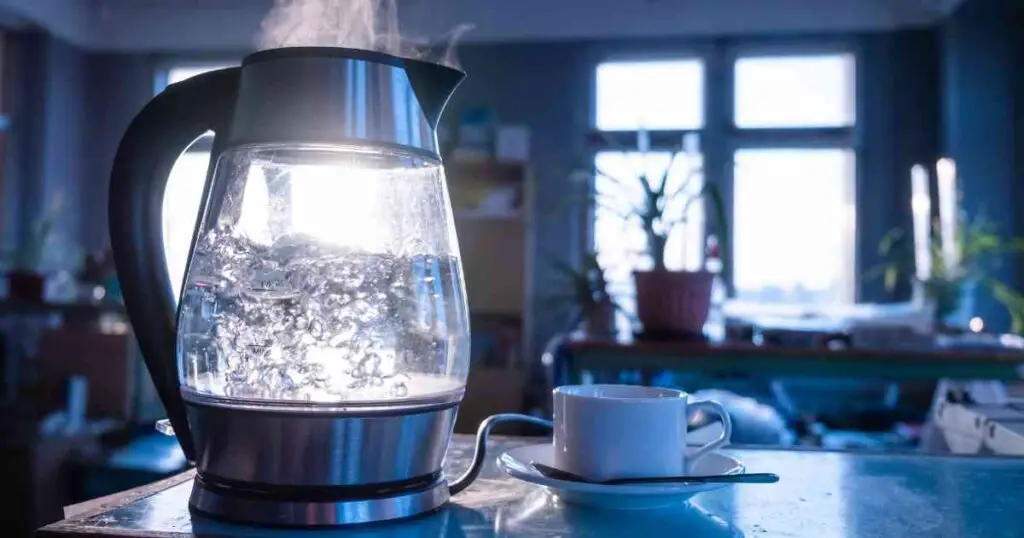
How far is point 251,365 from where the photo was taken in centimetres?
52

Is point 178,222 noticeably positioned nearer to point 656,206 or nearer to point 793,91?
point 656,206

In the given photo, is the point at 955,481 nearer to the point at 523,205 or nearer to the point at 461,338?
the point at 461,338

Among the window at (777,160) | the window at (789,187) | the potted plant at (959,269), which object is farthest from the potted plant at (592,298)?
the window at (789,187)

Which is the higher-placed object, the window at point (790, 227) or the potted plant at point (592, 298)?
the window at point (790, 227)

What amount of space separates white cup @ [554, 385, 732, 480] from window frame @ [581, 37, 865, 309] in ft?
14.2

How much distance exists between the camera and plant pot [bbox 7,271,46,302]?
3361mm

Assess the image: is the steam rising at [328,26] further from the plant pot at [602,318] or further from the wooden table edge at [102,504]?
the plant pot at [602,318]

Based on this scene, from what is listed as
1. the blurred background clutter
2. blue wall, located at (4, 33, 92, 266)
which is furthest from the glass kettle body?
blue wall, located at (4, 33, 92, 266)

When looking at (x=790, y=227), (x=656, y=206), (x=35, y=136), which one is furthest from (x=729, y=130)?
(x=35, y=136)

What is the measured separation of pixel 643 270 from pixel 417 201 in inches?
60.0

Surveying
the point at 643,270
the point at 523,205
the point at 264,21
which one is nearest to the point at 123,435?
the point at 523,205

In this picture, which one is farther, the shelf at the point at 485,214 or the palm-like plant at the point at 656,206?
the shelf at the point at 485,214

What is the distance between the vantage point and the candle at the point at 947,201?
420cm

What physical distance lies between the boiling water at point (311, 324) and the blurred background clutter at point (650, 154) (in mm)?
3022
